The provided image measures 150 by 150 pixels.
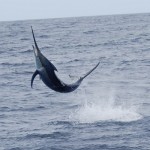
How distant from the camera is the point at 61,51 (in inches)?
1969

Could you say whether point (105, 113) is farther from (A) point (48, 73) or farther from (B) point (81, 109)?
Result: (A) point (48, 73)

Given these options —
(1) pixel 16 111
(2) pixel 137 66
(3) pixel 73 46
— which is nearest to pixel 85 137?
(1) pixel 16 111

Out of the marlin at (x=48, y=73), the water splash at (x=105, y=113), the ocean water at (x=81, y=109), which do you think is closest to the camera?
the marlin at (x=48, y=73)

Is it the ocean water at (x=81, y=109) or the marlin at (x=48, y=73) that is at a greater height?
the marlin at (x=48, y=73)

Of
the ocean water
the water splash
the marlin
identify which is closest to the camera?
the marlin

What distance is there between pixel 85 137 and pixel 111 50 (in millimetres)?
32457

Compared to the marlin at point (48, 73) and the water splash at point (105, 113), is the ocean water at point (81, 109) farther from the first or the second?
the marlin at point (48, 73)

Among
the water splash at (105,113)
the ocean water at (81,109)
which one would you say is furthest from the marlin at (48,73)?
the water splash at (105,113)

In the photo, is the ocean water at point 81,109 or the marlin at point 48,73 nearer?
the marlin at point 48,73

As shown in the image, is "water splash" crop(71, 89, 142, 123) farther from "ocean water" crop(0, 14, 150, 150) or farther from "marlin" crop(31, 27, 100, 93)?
"marlin" crop(31, 27, 100, 93)

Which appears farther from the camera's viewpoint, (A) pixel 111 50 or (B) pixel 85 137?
(A) pixel 111 50

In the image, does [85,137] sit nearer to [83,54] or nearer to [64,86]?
[64,86]

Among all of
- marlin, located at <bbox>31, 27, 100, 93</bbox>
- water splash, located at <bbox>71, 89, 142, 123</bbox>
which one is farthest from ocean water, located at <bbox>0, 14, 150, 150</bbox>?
marlin, located at <bbox>31, 27, 100, 93</bbox>

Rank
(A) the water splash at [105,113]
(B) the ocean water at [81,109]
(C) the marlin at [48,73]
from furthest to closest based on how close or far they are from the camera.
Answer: (A) the water splash at [105,113], (B) the ocean water at [81,109], (C) the marlin at [48,73]
